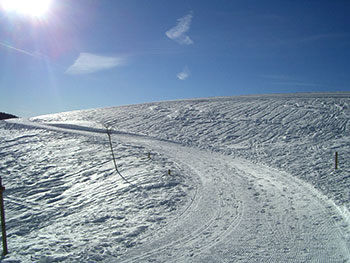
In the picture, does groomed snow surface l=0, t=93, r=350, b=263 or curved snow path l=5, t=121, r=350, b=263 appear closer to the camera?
curved snow path l=5, t=121, r=350, b=263

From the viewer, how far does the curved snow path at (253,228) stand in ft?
19.1

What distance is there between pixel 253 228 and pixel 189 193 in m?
3.69

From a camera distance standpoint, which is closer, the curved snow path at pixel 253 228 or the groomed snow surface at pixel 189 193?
the curved snow path at pixel 253 228

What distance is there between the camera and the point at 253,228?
23.3 ft

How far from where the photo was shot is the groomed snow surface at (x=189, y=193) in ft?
20.9

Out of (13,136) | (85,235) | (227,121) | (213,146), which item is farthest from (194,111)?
(85,235)

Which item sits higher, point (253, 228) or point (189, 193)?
point (189, 193)

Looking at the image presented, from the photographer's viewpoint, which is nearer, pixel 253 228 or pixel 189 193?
pixel 253 228

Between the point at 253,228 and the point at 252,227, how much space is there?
0.07m

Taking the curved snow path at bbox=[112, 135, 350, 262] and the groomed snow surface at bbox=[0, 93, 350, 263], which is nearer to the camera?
the curved snow path at bbox=[112, 135, 350, 262]

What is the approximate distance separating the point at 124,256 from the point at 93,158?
40.0 ft

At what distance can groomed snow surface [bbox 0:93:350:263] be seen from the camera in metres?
6.36

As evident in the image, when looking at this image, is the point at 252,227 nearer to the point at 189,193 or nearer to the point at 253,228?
the point at 253,228

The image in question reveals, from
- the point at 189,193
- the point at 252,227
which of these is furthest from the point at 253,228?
the point at 189,193
